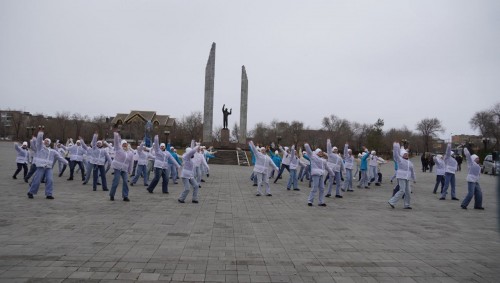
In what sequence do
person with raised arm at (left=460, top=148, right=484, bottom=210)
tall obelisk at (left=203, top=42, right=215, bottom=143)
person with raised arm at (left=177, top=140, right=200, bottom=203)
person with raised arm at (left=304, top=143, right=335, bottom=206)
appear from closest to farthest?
person with raised arm at (left=177, top=140, right=200, bottom=203), person with raised arm at (left=304, top=143, right=335, bottom=206), person with raised arm at (left=460, top=148, right=484, bottom=210), tall obelisk at (left=203, top=42, right=215, bottom=143)

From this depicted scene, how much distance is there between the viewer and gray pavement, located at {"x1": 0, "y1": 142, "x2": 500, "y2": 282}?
5.22 metres

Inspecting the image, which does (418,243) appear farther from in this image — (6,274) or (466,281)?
(6,274)

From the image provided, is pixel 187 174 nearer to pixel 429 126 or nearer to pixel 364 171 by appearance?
pixel 364 171

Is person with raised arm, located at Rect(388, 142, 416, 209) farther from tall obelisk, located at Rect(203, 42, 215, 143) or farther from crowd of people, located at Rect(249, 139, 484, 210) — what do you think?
tall obelisk, located at Rect(203, 42, 215, 143)

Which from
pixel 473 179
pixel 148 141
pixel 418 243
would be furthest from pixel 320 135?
pixel 418 243

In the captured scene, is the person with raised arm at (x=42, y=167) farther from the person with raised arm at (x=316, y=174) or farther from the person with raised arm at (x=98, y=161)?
the person with raised arm at (x=316, y=174)

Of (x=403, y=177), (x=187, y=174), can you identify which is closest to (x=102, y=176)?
(x=187, y=174)

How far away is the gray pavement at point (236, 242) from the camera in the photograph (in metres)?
5.22

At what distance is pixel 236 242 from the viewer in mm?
6918

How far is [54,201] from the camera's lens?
10758 mm

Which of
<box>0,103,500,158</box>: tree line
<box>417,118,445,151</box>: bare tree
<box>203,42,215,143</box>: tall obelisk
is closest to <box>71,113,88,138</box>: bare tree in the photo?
<box>0,103,500,158</box>: tree line

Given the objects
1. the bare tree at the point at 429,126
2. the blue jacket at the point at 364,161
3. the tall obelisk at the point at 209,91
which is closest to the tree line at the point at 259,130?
the bare tree at the point at 429,126

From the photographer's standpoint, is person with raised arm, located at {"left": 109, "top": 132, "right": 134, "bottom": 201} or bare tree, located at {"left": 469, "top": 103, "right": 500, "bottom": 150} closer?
person with raised arm, located at {"left": 109, "top": 132, "right": 134, "bottom": 201}

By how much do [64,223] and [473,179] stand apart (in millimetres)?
12104
